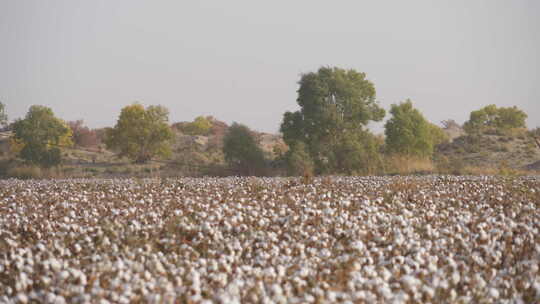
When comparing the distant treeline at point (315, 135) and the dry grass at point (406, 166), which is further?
the distant treeline at point (315, 135)

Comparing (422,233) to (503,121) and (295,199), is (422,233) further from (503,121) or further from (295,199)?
(503,121)

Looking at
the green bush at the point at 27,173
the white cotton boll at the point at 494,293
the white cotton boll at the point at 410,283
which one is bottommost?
the white cotton boll at the point at 494,293

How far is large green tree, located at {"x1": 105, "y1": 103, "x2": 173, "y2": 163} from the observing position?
1222 inches

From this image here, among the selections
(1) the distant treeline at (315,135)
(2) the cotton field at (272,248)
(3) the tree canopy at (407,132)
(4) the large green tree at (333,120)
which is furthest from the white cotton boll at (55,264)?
(3) the tree canopy at (407,132)

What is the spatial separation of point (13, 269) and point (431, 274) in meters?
4.36

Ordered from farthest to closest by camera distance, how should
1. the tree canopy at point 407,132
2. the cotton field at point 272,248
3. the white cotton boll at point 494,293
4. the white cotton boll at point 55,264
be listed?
the tree canopy at point 407,132 < the white cotton boll at point 55,264 < the cotton field at point 272,248 < the white cotton boll at point 494,293

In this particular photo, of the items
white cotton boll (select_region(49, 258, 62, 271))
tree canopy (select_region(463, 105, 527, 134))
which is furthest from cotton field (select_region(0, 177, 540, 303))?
tree canopy (select_region(463, 105, 527, 134))

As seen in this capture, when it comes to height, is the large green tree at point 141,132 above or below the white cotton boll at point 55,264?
above

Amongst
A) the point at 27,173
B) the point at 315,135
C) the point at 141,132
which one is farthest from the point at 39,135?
the point at 315,135

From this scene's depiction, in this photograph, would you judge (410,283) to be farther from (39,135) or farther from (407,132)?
(39,135)

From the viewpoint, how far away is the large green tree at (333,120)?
72.2ft

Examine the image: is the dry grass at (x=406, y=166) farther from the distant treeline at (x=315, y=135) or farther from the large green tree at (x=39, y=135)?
the large green tree at (x=39, y=135)

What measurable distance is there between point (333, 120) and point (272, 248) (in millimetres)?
16706

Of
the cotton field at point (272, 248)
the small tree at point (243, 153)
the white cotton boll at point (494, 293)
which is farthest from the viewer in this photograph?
the small tree at point (243, 153)
